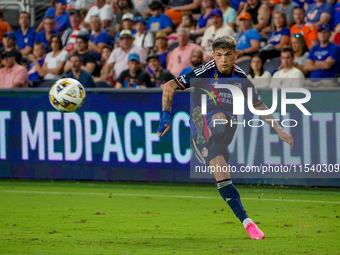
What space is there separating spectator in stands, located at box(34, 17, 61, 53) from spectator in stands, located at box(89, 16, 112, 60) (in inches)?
53.9

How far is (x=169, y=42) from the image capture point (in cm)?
1486

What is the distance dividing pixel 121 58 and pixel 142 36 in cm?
97

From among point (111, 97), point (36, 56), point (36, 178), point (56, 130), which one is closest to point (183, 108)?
point (111, 97)

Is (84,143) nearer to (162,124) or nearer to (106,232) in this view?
(106,232)

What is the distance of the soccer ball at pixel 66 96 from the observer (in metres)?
9.69

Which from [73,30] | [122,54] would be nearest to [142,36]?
[122,54]

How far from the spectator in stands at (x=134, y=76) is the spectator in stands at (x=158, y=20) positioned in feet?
8.03

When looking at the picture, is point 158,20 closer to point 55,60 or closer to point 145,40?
point 145,40

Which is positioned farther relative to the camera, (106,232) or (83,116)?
(83,116)

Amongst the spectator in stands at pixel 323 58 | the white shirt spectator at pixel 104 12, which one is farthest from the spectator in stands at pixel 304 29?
the white shirt spectator at pixel 104 12

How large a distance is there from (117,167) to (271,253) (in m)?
6.22

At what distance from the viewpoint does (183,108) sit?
432 inches

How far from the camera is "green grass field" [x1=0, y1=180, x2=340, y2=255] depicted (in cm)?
617

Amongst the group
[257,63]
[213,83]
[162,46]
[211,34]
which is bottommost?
[213,83]
